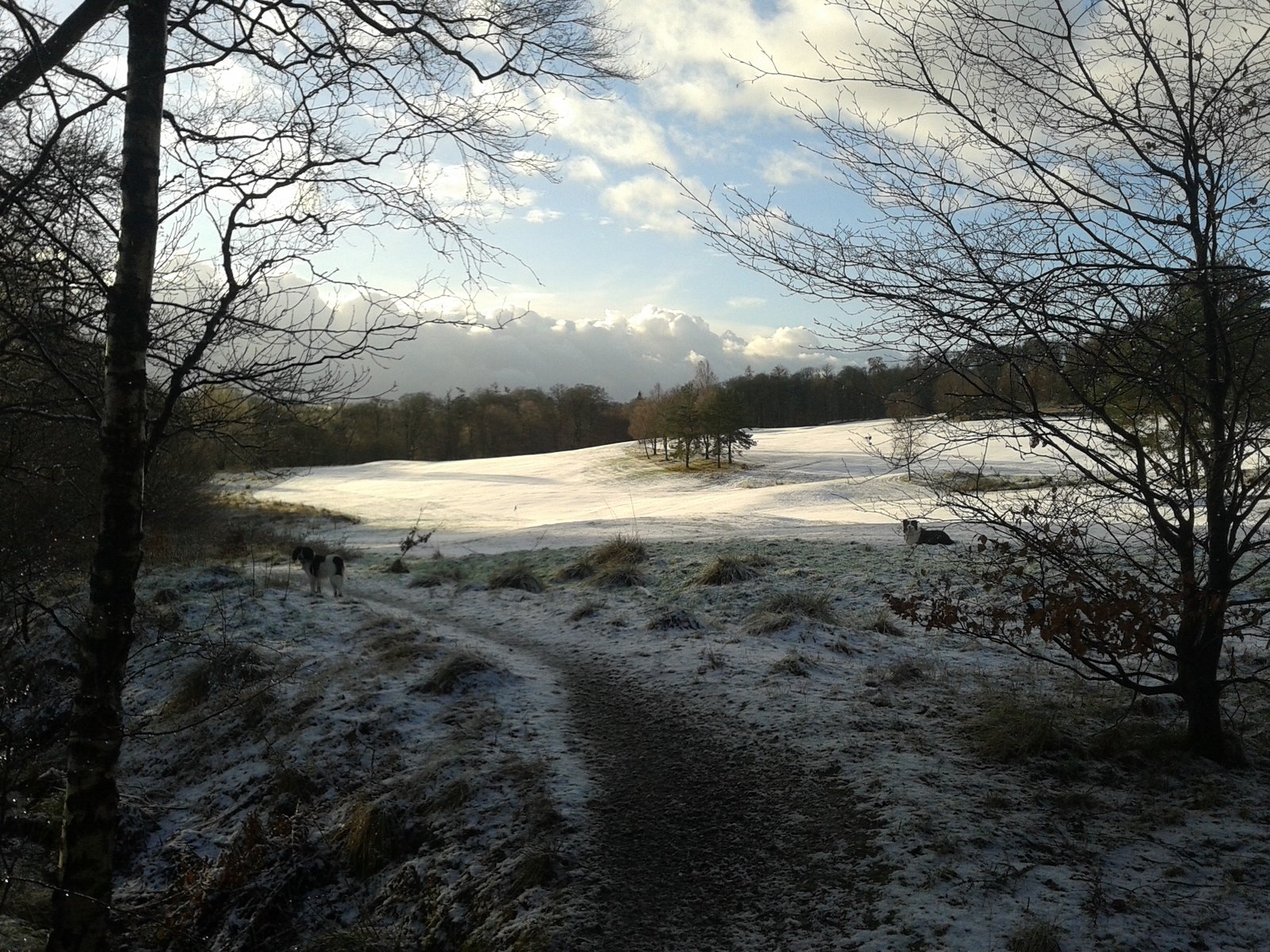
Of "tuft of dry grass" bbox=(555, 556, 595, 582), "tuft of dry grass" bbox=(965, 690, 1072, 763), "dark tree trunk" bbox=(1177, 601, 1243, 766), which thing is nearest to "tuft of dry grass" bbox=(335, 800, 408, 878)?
"tuft of dry grass" bbox=(965, 690, 1072, 763)

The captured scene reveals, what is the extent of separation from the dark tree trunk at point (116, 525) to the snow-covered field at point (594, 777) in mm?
415

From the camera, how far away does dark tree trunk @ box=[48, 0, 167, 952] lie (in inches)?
153

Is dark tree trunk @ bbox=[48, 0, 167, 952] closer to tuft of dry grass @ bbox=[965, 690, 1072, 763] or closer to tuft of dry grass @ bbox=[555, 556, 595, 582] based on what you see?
tuft of dry grass @ bbox=[965, 690, 1072, 763]

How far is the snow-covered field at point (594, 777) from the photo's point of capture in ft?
12.1

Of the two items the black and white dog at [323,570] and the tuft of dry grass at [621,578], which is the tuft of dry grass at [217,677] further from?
the tuft of dry grass at [621,578]

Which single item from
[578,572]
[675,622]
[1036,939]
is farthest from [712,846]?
[578,572]

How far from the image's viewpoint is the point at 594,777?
532 centimetres

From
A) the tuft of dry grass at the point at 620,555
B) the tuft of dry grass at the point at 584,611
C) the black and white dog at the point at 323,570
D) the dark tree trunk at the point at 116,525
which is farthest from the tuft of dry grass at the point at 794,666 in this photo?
the black and white dog at the point at 323,570

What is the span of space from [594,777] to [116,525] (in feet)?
11.1

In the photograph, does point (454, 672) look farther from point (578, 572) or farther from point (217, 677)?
point (578, 572)

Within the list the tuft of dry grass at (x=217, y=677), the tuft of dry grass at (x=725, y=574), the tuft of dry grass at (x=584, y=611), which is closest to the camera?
the tuft of dry grass at (x=217, y=677)

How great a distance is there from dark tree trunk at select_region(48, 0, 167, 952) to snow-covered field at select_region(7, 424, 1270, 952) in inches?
16.3

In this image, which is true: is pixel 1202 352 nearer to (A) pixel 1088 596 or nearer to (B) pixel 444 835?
(A) pixel 1088 596


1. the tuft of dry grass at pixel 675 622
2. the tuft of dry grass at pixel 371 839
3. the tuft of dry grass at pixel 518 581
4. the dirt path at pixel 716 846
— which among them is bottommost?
the tuft of dry grass at pixel 371 839
